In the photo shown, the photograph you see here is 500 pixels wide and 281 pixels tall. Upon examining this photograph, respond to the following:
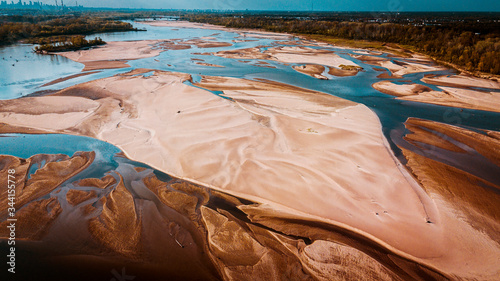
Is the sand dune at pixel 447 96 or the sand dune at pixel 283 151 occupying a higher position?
the sand dune at pixel 447 96

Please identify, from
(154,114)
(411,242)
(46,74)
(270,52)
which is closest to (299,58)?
(270,52)

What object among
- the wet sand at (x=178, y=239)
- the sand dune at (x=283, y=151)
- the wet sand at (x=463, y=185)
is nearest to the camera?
the wet sand at (x=178, y=239)

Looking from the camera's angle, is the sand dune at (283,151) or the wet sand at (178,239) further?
the sand dune at (283,151)

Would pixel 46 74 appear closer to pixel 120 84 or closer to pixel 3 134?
pixel 120 84

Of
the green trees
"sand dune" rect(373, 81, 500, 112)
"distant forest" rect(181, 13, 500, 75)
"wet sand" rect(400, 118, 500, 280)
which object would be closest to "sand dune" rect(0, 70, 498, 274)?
"wet sand" rect(400, 118, 500, 280)

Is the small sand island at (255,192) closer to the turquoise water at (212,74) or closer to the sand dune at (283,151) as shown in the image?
the sand dune at (283,151)

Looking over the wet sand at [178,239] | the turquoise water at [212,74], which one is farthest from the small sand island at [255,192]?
the turquoise water at [212,74]

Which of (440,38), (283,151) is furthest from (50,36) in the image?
(440,38)

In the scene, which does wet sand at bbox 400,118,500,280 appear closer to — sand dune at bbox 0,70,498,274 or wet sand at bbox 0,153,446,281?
sand dune at bbox 0,70,498,274
